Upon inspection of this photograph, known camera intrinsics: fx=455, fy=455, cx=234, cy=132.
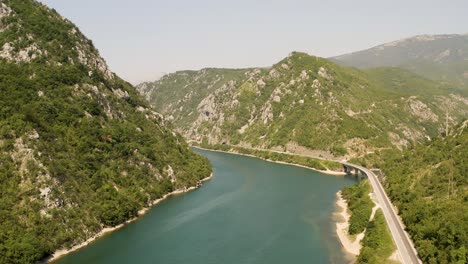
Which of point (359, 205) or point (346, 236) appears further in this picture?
point (359, 205)

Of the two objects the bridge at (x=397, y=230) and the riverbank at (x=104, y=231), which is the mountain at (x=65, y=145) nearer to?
the riverbank at (x=104, y=231)

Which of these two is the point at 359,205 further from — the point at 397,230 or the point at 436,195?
the point at 397,230

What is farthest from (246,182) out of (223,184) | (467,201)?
(467,201)

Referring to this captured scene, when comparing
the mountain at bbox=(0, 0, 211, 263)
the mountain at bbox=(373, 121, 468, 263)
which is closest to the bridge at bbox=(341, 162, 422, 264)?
the mountain at bbox=(373, 121, 468, 263)

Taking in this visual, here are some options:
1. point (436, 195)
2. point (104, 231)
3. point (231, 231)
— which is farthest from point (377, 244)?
point (104, 231)

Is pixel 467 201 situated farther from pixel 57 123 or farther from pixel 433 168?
pixel 57 123

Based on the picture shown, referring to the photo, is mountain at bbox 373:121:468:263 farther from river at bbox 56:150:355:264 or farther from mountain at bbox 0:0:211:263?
mountain at bbox 0:0:211:263

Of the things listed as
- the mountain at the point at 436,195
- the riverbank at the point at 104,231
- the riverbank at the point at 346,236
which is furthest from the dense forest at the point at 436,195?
the riverbank at the point at 104,231
